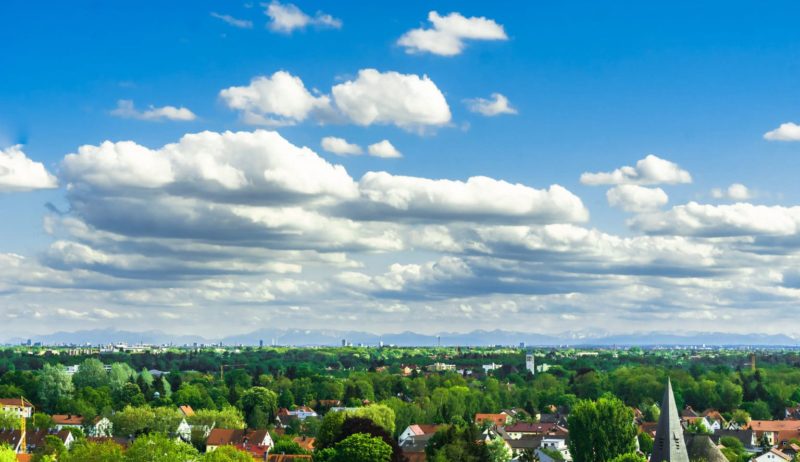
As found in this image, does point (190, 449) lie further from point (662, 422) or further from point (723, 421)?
point (723, 421)

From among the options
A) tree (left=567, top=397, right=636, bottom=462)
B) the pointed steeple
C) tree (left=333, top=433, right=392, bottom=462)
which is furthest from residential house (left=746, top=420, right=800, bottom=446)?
the pointed steeple

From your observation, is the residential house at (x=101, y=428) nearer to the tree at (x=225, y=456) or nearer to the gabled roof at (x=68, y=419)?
the gabled roof at (x=68, y=419)

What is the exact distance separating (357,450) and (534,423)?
62645mm

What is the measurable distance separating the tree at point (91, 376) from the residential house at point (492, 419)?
2429 inches

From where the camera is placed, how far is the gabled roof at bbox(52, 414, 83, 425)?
136975 millimetres

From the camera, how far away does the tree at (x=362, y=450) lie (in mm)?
81875

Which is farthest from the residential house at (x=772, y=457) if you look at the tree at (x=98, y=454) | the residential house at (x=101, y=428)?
the residential house at (x=101, y=428)

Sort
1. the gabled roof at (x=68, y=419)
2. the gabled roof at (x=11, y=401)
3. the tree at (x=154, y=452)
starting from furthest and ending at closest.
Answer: the gabled roof at (x=11, y=401) < the gabled roof at (x=68, y=419) < the tree at (x=154, y=452)

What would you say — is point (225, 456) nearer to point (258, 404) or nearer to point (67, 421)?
point (67, 421)

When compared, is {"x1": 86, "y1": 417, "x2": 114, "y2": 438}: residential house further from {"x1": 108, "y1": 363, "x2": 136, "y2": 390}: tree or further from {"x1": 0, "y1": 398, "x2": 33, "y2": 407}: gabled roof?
{"x1": 108, "y1": 363, "x2": 136, "y2": 390}: tree

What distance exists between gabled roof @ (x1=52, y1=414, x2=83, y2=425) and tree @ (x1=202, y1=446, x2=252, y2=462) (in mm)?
61523

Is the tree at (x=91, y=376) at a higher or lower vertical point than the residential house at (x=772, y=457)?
higher

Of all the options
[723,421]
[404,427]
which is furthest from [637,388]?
[404,427]

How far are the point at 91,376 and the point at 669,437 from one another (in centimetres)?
12535
